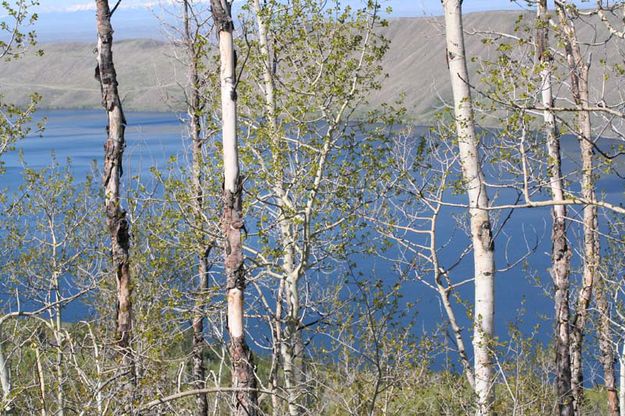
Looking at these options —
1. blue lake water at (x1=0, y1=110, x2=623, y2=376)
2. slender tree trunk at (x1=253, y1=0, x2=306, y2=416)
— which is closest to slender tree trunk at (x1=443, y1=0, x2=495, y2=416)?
blue lake water at (x1=0, y1=110, x2=623, y2=376)

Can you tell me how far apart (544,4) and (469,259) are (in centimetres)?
3577

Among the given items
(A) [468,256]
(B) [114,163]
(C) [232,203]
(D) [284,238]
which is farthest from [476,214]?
(A) [468,256]

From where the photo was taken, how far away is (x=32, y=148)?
3425 inches

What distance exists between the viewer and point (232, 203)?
20.1 feet

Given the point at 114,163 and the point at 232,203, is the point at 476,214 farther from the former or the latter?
the point at 114,163

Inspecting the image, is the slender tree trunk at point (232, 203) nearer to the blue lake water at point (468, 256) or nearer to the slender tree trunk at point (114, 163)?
the slender tree trunk at point (114, 163)

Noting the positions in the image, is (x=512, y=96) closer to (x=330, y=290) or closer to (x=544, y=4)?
(x=544, y=4)

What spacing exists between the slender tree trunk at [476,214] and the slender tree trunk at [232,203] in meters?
2.26

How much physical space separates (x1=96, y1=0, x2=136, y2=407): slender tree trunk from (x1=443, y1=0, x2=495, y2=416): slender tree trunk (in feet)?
10.5

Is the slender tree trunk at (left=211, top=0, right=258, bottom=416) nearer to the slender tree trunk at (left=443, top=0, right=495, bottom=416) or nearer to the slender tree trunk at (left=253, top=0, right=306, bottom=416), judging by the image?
the slender tree trunk at (left=443, top=0, right=495, bottom=416)

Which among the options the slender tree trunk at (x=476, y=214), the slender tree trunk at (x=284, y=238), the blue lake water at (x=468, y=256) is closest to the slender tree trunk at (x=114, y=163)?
the slender tree trunk at (x=284, y=238)

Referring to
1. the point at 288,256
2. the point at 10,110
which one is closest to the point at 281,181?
the point at 288,256

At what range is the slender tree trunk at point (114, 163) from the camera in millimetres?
8391

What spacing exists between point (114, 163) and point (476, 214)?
11.5 ft
